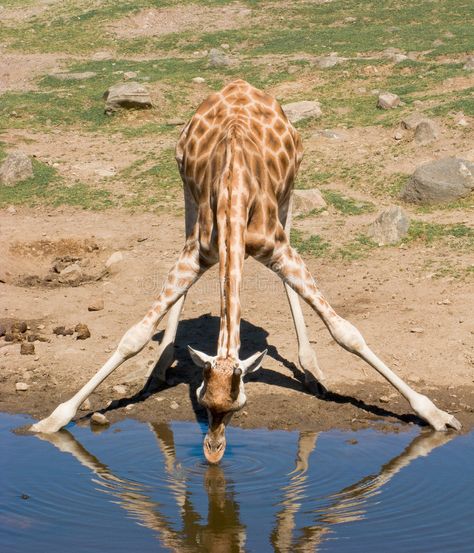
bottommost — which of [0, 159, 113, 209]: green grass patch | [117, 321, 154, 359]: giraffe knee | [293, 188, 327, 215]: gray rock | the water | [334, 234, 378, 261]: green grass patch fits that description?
[0, 159, 113, 209]: green grass patch

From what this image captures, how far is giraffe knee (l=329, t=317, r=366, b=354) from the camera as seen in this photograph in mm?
8133

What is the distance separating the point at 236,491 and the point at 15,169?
10082mm

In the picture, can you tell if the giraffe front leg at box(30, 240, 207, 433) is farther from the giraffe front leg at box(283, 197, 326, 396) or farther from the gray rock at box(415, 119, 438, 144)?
the gray rock at box(415, 119, 438, 144)

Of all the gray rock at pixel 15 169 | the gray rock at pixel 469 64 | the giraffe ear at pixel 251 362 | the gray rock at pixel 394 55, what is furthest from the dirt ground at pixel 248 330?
the gray rock at pixel 394 55

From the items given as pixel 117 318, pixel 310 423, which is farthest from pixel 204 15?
pixel 310 423

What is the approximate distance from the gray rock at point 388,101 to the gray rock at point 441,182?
384cm

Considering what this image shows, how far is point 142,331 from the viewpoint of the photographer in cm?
812

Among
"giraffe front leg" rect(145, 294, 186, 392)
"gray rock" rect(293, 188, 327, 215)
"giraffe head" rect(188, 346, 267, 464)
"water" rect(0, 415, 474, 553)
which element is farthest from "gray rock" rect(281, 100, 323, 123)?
"giraffe head" rect(188, 346, 267, 464)

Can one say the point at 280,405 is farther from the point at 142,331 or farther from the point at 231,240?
the point at 231,240

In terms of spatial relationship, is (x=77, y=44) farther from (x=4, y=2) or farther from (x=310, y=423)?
(x=310, y=423)

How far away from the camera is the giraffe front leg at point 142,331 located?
792 cm

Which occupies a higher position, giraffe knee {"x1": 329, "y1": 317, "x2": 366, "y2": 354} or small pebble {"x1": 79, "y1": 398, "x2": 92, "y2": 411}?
giraffe knee {"x1": 329, "y1": 317, "x2": 366, "y2": 354}

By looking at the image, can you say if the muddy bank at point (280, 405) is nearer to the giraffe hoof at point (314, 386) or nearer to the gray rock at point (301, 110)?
the giraffe hoof at point (314, 386)

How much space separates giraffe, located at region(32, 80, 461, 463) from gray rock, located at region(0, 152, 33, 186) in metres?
7.19
